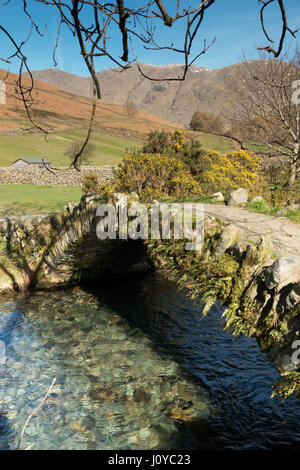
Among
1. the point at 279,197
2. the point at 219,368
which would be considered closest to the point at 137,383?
the point at 219,368

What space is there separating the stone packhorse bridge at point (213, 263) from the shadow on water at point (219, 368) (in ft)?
4.96

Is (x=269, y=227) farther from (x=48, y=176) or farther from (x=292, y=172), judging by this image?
(x=48, y=176)

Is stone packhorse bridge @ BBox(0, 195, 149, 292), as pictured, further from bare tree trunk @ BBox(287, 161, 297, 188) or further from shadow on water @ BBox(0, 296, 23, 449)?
bare tree trunk @ BBox(287, 161, 297, 188)

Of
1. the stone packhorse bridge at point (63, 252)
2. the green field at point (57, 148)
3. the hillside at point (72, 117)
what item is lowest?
the stone packhorse bridge at point (63, 252)

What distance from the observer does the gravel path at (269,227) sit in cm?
529

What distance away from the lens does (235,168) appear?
46.0 feet

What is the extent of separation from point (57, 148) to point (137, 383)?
50.4 metres

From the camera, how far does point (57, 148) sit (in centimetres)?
5109

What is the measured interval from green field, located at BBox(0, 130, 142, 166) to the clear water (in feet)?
109

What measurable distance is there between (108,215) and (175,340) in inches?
123

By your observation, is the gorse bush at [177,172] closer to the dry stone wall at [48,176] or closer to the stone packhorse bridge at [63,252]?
the stone packhorse bridge at [63,252]

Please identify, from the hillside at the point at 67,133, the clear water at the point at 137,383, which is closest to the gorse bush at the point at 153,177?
the clear water at the point at 137,383
